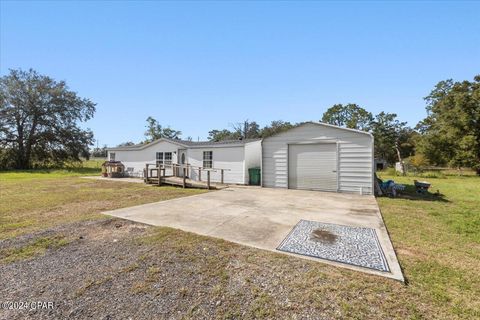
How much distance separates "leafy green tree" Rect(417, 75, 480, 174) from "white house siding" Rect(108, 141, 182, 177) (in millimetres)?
26954

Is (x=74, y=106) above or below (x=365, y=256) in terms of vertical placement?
above

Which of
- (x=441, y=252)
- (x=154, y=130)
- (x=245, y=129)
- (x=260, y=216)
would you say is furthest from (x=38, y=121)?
(x=441, y=252)

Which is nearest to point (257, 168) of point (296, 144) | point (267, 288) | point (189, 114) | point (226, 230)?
point (296, 144)

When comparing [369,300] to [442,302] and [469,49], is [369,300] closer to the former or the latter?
[442,302]

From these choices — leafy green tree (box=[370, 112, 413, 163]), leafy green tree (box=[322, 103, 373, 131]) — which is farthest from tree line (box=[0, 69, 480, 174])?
leafy green tree (box=[322, 103, 373, 131])

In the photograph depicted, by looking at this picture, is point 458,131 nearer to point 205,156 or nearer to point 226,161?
point 226,161

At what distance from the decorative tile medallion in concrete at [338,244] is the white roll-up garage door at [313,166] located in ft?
17.4

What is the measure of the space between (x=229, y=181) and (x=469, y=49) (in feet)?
42.6

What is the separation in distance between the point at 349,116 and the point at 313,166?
38.9 m

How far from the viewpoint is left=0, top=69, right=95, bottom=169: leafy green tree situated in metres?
27.2

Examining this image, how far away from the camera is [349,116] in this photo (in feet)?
142

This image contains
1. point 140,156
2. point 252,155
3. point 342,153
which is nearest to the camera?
point 342,153

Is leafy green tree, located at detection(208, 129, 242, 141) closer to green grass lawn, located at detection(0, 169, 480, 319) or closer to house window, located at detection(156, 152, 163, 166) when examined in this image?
house window, located at detection(156, 152, 163, 166)

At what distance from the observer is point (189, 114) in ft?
86.8
